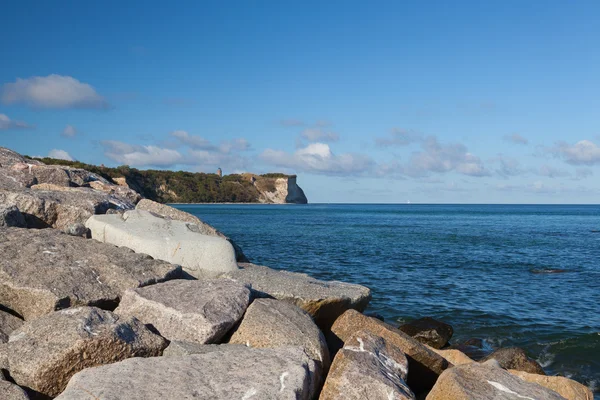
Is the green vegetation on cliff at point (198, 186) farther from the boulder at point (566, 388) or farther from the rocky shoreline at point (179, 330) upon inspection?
the boulder at point (566, 388)

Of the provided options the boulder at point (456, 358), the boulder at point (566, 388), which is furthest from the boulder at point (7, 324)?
the boulder at point (566, 388)

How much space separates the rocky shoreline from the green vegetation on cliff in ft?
381

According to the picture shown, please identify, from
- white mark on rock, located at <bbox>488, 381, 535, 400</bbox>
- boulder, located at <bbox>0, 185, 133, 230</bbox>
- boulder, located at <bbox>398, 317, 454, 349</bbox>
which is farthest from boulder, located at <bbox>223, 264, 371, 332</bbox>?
boulder, located at <bbox>0, 185, 133, 230</bbox>

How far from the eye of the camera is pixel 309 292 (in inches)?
371

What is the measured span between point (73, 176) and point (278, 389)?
42.3 ft

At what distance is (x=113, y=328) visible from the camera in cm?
623

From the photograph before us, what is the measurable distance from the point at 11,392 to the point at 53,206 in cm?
691

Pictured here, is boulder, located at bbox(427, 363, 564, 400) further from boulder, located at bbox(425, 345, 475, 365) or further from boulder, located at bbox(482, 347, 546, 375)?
boulder, located at bbox(482, 347, 546, 375)

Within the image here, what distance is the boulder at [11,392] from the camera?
5219 mm

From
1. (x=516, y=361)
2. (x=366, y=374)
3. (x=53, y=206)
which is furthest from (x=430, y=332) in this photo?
(x=53, y=206)

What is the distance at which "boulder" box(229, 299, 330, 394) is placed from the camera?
6.89 m

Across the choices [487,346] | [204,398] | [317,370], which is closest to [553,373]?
[487,346]

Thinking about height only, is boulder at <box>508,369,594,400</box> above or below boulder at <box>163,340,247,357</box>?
below

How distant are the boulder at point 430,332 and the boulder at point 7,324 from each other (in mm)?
7971
